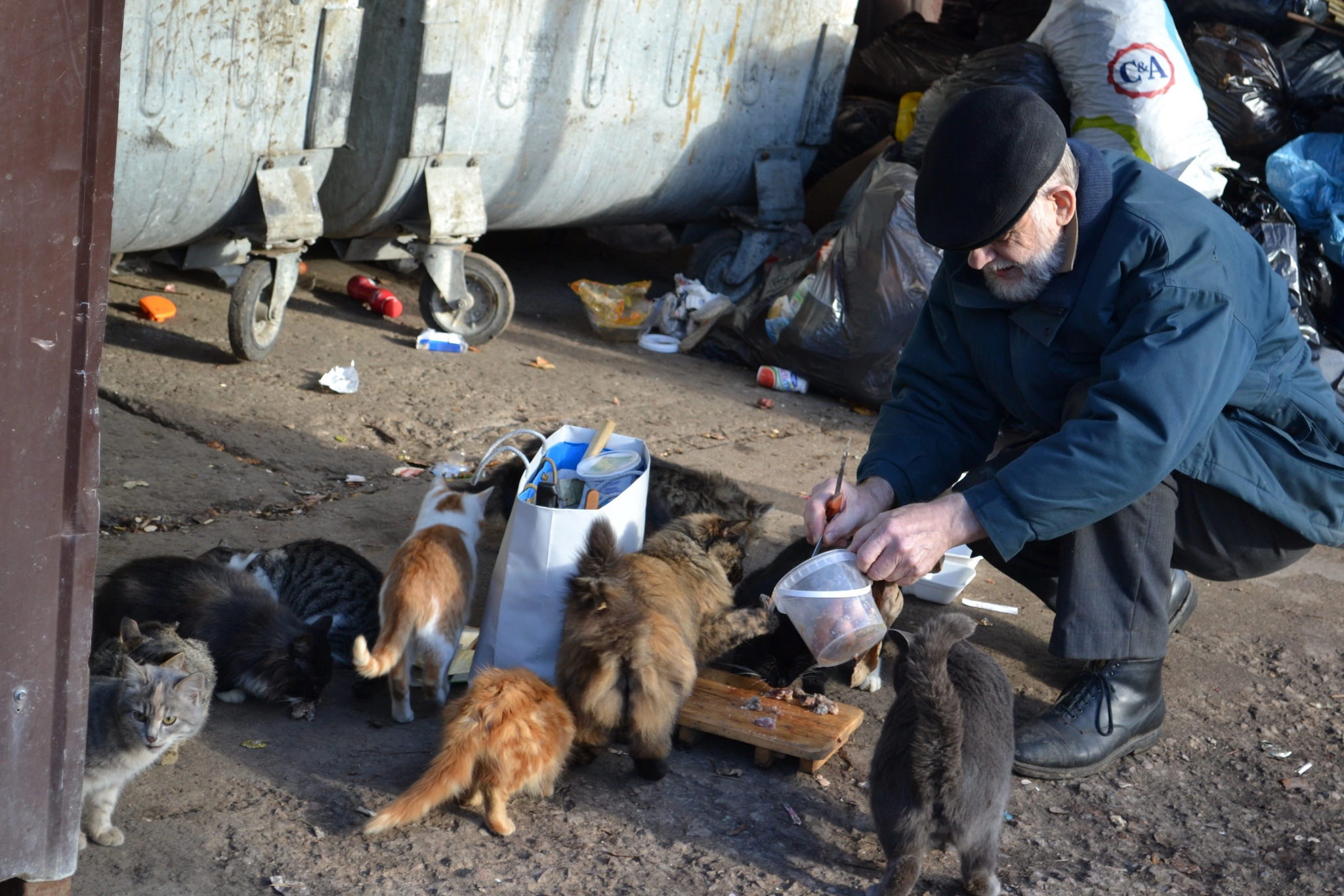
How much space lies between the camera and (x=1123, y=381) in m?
2.43

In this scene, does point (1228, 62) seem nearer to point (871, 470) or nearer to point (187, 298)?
point (871, 470)

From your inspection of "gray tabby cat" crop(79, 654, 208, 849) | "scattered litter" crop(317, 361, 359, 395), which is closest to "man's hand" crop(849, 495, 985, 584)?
"gray tabby cat" crop(79, 654, 208, 849)

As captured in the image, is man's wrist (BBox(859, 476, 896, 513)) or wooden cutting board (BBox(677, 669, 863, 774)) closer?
wooden cutting board (BBox(677, 669, 863, 774))

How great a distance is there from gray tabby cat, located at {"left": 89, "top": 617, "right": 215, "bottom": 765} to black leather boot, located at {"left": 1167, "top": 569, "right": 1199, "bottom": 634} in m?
2.68

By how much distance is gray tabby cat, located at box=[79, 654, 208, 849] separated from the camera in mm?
2188

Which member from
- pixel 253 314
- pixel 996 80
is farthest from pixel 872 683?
pixel 996 80

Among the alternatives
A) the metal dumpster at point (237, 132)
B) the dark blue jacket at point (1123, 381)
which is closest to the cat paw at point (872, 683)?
the dark blue jacket at point (1123, 381)

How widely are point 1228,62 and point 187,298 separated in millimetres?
5322

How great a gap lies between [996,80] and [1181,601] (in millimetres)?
3147

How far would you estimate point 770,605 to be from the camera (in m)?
2.91

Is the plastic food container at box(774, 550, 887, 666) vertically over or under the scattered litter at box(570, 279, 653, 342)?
over

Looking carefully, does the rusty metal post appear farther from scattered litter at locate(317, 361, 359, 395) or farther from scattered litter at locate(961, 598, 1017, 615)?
scattered litter at locate(317, 361, 359, 395)

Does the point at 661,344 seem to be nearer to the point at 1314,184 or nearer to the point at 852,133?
the point at 852,133

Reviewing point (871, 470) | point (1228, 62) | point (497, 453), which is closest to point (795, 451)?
point (497, 453)
